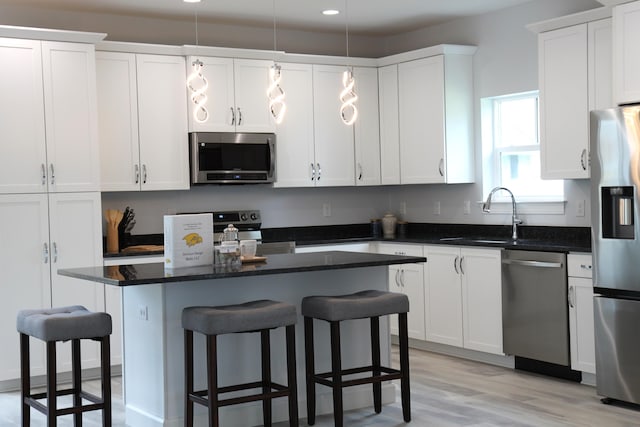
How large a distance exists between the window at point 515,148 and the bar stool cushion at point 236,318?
2.84 meters

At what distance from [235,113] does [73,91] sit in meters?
1.31

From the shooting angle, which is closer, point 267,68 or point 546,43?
point 546,43

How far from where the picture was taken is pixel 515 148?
21.3 feet

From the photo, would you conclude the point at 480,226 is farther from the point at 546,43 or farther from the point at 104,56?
the point at 104,56

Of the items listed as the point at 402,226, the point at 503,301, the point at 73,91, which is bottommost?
the point at 503,301

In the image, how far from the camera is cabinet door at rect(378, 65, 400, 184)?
7027 mm

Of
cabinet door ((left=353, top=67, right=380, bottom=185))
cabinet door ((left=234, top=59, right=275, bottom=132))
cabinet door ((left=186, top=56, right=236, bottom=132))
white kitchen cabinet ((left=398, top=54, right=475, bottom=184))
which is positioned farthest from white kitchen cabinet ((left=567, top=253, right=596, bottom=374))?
cabinet door ((left=186, top=56, right=236, bottom=132))

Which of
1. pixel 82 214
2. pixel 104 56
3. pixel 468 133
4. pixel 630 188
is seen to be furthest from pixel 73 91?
pixel 630 188

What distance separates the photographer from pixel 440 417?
15.3ft

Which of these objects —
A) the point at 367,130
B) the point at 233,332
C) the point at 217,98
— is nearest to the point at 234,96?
the point at 217,98

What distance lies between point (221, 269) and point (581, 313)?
2.40 meters

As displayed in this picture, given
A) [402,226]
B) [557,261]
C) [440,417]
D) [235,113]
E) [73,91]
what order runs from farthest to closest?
[402,226], [235,113], [73,91], [557,261], [440,417]

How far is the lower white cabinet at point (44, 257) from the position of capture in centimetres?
552

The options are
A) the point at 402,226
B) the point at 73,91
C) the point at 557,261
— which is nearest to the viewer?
the point at 557,261
